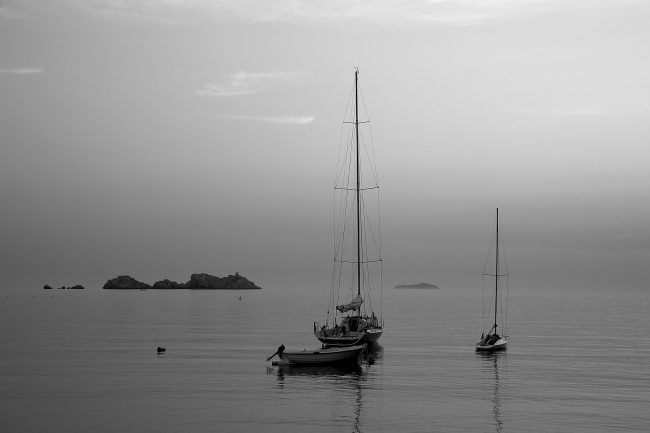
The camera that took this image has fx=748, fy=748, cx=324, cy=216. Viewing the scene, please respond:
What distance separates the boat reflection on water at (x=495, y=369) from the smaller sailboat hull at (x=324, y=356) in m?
11.0

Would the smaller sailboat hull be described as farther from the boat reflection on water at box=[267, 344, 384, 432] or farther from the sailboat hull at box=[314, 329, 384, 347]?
the sailboat hull at box=[314, 329, 384, 347]

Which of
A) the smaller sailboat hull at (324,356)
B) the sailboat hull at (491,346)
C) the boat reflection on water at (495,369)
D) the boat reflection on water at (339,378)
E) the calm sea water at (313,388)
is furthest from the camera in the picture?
the sailboat hull at (491,346)

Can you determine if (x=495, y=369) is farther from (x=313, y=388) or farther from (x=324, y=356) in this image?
(x=313, y=388)

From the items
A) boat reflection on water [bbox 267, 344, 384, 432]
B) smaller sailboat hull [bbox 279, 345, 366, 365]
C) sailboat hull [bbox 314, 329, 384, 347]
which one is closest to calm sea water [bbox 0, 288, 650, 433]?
boat reflection on water [bbox 267, 344, 384, 432]

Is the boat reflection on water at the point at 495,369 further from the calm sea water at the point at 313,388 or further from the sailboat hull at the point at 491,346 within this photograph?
the sailboat hull at the point at 491,346

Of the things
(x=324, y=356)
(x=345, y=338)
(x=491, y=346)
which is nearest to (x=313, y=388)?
(x=324, y=356)

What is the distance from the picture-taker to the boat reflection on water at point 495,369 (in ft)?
134

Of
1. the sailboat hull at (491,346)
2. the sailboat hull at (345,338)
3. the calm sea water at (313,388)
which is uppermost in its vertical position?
the sailboat hull at (345,338)

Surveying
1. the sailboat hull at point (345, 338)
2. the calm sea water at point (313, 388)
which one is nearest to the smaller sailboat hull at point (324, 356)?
the calm sea water at point (313, 388)

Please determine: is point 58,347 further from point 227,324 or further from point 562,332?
point 562,332

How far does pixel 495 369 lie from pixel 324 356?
14350mm

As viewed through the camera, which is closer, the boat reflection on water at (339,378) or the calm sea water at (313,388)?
the calm sea water at (313,388)

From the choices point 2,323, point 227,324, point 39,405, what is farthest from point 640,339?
point 2,323

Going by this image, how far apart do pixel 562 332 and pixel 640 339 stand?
13.4 meters
